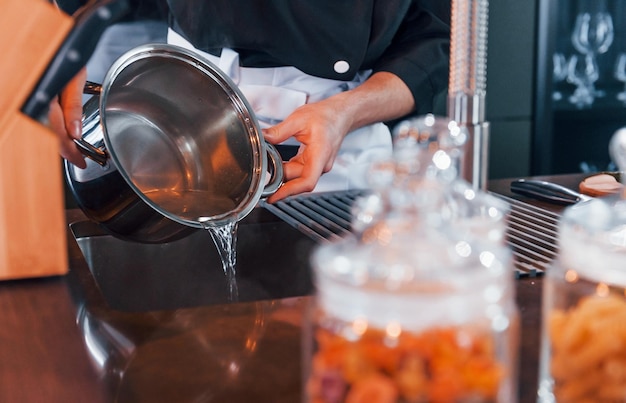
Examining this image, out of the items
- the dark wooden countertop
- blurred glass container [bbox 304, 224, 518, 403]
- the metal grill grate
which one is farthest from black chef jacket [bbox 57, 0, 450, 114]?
blurred glass container [bbox 304, 224, 518, 403]

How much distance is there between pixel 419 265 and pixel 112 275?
646 millimetres

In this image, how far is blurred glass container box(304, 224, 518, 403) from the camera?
34 cm

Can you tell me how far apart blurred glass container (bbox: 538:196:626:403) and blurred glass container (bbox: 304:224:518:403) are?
0.08m

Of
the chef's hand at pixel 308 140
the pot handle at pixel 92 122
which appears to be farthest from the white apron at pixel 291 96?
the pot handle at pixel 92 122

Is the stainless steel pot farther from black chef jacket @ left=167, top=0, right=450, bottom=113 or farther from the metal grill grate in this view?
black chef jacket @ left=167, top=0, right=450, bottom=113

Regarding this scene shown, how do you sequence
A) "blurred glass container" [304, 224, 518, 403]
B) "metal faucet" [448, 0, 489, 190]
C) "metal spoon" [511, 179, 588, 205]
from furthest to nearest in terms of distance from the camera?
"metal spoon" [511, 179, 588, 205] < "metal faucet" [448, 0, 489, 190] < "blurred glass container" [304, 224, 518, 403]

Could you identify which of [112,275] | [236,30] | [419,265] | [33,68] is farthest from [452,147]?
[236,30]

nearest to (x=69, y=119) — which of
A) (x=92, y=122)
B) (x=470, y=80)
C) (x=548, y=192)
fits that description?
(x=92, y=122)

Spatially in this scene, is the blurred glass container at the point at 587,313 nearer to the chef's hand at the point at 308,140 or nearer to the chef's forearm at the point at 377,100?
the chef's hand at the point at 308,140

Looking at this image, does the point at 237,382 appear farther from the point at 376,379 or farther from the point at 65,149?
the point at 65,149

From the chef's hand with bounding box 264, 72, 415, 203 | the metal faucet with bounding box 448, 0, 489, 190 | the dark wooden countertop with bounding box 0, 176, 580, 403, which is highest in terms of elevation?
the metal faucet with bounding box 448, 0, 489, 190

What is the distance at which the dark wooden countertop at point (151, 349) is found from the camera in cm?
50

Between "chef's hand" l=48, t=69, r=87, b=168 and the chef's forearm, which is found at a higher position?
"chef's hand" l=48, t=69, r=87, b=168

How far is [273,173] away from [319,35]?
569mm
